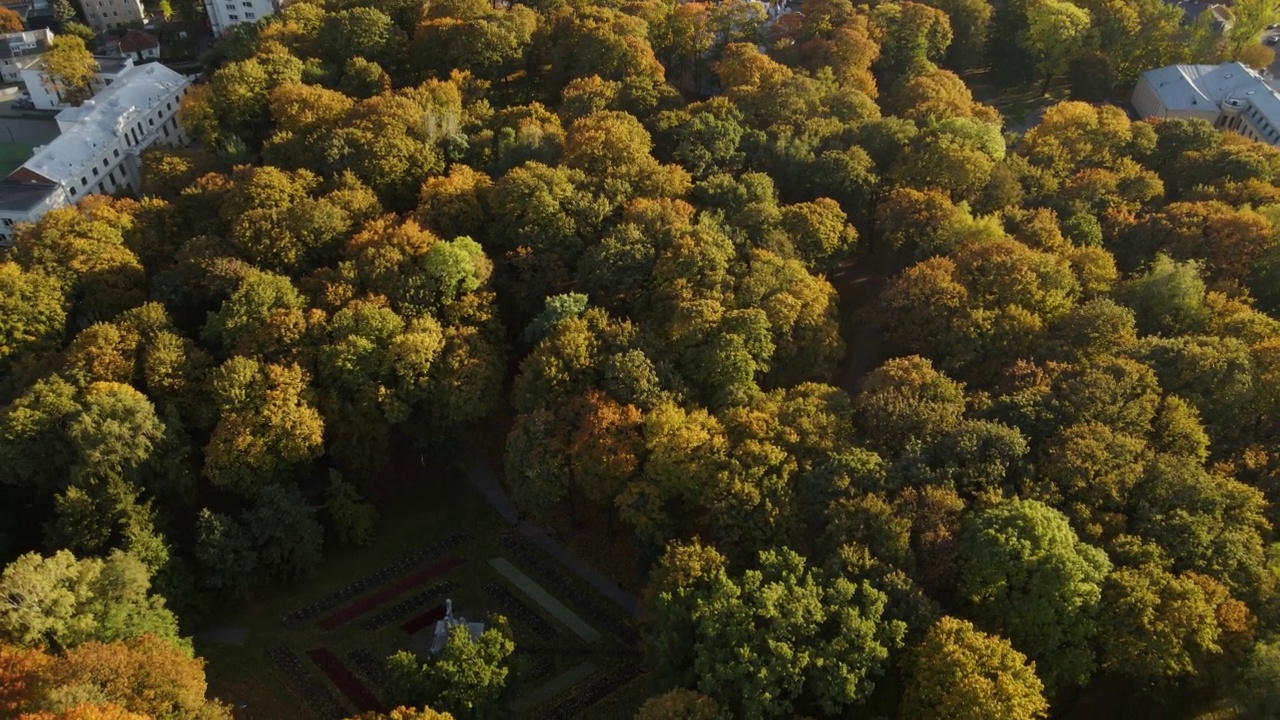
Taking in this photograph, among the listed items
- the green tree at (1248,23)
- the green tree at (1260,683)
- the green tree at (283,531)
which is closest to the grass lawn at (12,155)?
the green tree at (283,531)

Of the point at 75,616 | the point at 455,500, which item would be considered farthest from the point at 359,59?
the point at 75,616

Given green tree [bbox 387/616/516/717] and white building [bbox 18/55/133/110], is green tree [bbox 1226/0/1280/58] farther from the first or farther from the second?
white building [bbox 18/55/133/110]

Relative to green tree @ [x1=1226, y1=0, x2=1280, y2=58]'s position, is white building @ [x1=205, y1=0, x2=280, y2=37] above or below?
above

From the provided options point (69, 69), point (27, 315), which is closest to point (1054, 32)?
point (27, 315)

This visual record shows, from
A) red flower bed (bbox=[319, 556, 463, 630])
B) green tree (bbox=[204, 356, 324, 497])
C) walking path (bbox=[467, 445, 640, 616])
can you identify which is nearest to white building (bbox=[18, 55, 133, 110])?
green tree (bbox=[204, 356, 324, 497])

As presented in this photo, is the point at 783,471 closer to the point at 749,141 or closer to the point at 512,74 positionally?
the point at 749,141

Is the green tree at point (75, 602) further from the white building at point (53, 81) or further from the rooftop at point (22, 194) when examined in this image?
the white building at point (53, 81)
